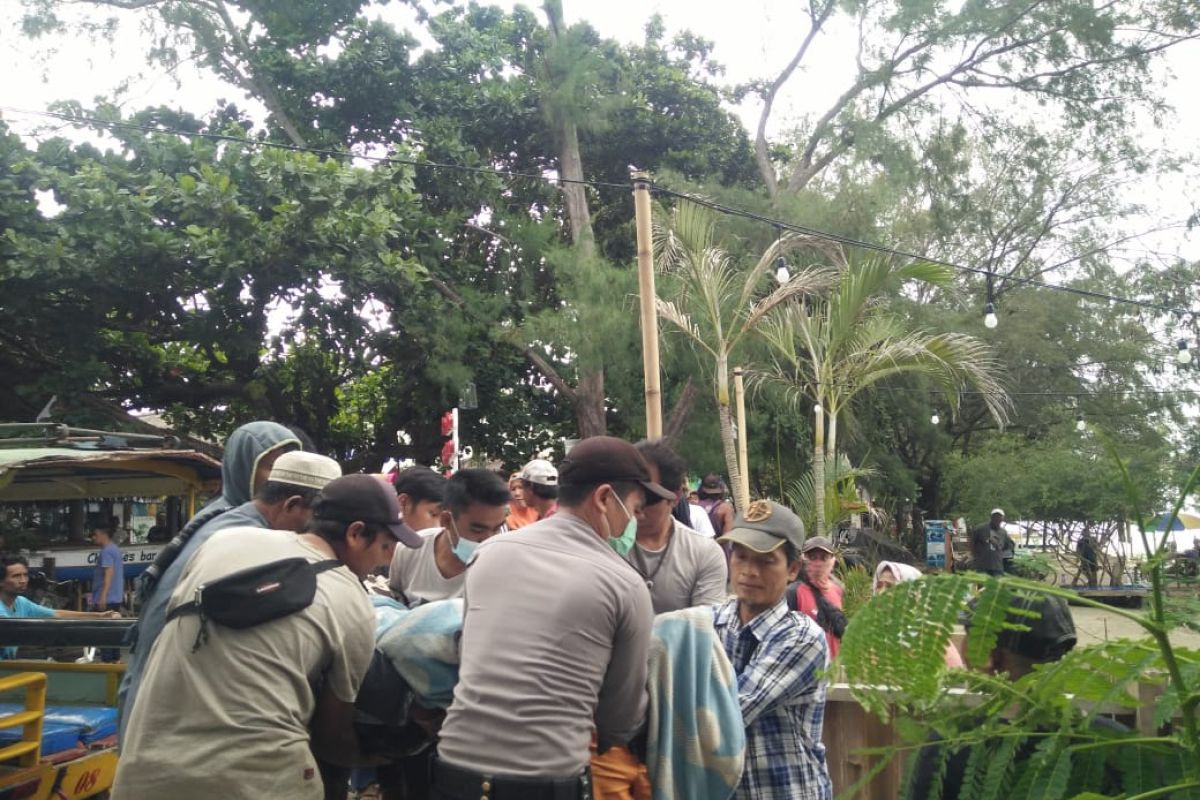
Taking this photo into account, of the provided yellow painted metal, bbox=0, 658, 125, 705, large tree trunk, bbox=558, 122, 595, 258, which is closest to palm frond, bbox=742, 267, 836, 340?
large tree trunk, bbox=558, 122, 595, 258

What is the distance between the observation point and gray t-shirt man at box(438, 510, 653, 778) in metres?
2.57

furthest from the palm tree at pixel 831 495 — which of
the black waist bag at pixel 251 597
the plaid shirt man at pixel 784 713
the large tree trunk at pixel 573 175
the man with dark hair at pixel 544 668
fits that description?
Result: the black waist bag at pixel 251 597

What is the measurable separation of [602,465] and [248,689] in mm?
1073

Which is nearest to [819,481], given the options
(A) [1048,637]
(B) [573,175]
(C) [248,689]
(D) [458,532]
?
(B) [573,175]

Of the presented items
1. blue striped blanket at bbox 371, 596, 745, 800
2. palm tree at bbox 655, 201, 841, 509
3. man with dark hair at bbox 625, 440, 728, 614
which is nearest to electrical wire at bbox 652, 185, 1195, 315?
palm tree at bbox 655, 201, 841, 509

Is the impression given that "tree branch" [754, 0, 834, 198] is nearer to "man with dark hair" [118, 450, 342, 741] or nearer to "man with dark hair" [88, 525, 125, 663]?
"man with dark hair" [88, 525, 125, 663]

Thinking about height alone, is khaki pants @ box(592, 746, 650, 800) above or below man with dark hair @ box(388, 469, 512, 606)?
below

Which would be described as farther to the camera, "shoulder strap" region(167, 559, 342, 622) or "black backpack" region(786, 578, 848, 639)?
"black backpack" region(786, 578, 848, 639)

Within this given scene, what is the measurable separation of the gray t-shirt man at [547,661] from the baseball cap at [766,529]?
24.9 inches

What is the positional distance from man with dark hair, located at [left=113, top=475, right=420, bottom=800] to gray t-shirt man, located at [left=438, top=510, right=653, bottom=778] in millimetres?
376

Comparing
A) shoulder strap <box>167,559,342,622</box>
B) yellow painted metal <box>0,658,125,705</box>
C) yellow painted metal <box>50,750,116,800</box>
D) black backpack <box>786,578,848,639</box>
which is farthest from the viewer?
black backpack <box>786,578,848,639</box>

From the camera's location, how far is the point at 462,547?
13.7ft

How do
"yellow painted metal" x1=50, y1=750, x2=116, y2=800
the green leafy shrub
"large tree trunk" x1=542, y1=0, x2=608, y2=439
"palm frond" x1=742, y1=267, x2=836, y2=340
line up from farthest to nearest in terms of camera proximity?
"large tree trunk" x1=542, y1=0, x2=608, y2=439 → "palm frond" x1=742, y1=267, x2=836, y2=340 → "yellow painted metal" x1=50, y1=750, x2=116, y2=800 → the green leafy shrub

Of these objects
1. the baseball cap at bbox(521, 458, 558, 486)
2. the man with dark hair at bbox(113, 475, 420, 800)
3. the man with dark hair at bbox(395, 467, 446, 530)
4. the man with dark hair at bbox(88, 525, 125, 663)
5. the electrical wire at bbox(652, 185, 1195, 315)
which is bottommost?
the man with dark hair at bbox(88, 525, 125, 663)
